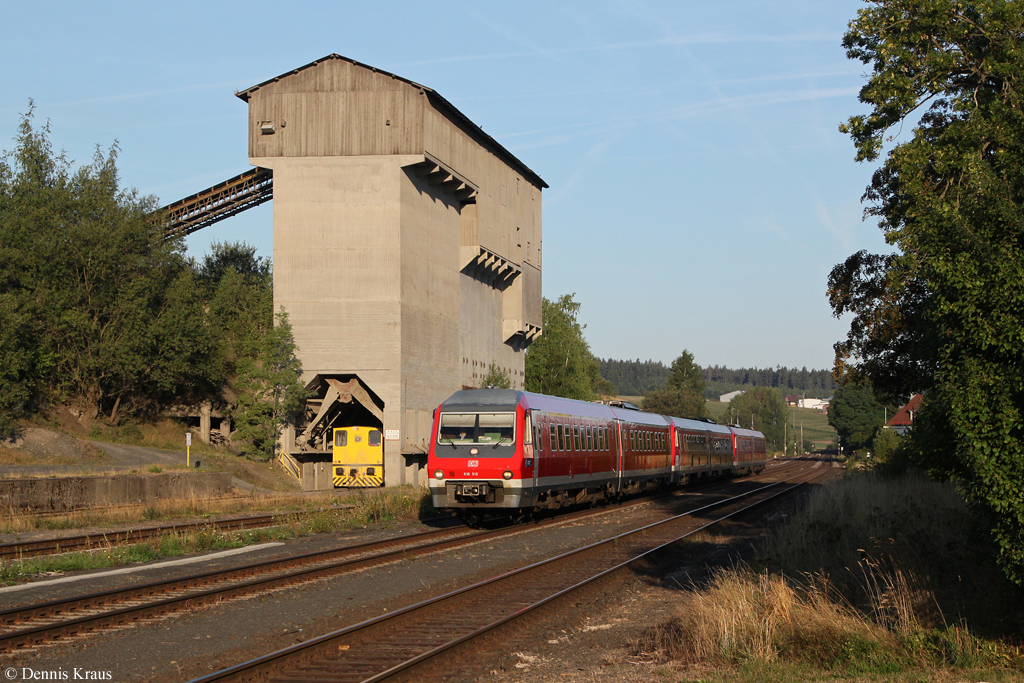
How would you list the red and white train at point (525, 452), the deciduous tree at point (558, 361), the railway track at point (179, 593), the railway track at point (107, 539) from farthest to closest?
1. the deciduous tree at point (558, 361)
2. the red and white train at point (525, 452)
3. the railway track at point (107, 539)
4. the railway track at point (179, 593)

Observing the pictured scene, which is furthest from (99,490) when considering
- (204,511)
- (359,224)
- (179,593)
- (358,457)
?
(359,224)

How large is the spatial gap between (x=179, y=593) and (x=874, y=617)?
947 centimetres

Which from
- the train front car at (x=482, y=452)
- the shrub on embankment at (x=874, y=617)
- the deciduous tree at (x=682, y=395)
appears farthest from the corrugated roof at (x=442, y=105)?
the deciduous tree at (x=682, y=395)

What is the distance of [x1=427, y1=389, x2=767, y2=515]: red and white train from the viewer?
72.4 ft

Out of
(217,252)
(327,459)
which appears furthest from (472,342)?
(217,252)

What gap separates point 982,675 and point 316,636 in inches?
272

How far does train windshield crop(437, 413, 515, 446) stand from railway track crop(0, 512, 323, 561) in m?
5.29

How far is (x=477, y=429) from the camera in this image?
2247cm

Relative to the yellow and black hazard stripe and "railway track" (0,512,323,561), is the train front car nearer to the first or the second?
"railway track" (0,512,323,561)

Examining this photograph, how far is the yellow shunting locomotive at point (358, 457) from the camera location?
145 feet

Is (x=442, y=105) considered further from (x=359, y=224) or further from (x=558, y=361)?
(x=558, y=361)

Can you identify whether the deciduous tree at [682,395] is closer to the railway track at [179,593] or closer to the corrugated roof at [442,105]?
the corrugated roof at [442,105]

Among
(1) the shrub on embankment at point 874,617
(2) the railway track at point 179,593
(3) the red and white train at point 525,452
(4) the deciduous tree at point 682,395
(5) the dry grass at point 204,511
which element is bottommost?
→ (5) the dry grass at point 204,511

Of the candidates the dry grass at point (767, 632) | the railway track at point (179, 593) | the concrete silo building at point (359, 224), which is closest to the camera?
the dry grass at point (767, 632)
